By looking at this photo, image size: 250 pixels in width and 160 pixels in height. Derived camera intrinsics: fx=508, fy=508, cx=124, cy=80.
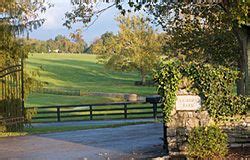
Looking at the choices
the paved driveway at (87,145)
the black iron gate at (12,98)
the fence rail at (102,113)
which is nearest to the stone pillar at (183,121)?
the paved driveway at (87,145)

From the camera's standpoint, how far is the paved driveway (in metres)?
13.3

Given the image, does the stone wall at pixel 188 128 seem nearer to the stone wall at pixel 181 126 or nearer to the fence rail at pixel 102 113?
the stone wall at pixel 181 126

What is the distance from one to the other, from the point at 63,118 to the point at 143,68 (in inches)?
1130

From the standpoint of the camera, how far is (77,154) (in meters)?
13.5

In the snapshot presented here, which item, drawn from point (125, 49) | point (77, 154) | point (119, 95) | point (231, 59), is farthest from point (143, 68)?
point (77, 154)

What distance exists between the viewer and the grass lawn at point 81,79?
177 feet

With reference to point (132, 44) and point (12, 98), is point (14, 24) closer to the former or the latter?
point (12, 98)

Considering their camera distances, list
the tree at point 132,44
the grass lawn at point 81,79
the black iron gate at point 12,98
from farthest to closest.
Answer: the tree at point 132,44 < the grass lawn at point 81,79 < the black iron gate at point 12,98

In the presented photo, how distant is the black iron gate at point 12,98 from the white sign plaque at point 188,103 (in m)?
9.39

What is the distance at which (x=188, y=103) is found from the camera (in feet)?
40.4

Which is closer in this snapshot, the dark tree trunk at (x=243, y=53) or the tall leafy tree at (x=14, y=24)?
the dark tree trunk at (x=243, y=53)

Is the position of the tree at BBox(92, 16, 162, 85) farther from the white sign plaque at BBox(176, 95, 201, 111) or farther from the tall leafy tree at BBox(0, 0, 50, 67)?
the white sign plaque at BBox(176, 95, 201, 111)

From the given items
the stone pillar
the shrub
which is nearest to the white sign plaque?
the stone pillar

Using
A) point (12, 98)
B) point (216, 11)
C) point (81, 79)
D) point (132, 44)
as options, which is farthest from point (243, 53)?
point (81, 79)
